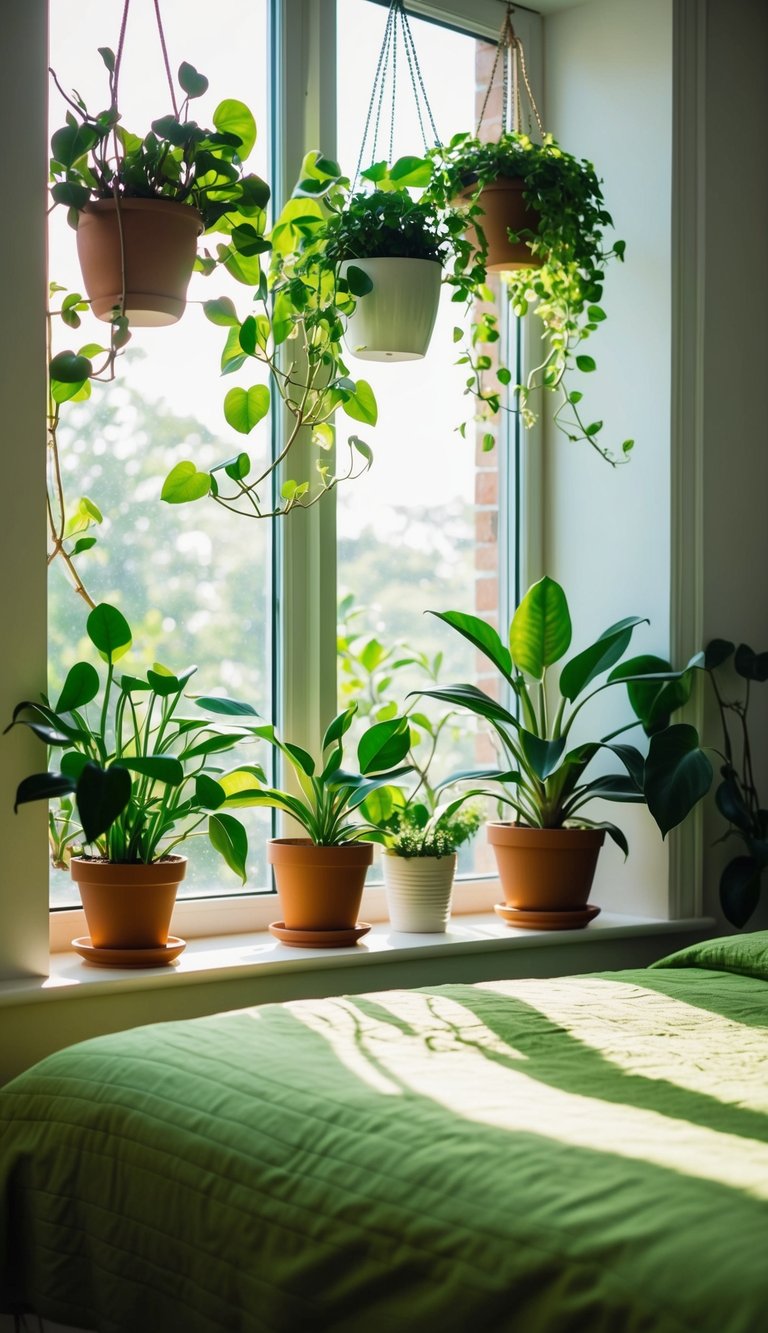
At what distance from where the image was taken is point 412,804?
2951 mm

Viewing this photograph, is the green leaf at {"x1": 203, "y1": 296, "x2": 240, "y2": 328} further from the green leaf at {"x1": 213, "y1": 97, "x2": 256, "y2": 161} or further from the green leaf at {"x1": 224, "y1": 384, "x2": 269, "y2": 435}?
the green leaf at {"x1": 213, "y1": 97, "x2": 256, "y2": 161}

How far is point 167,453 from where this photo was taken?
278cm

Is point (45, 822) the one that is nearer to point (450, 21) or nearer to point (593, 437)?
point (593, 437)

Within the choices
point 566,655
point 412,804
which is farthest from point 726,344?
point 412,804

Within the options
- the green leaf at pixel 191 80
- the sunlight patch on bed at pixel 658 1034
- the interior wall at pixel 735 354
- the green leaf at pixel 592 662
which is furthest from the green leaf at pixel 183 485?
the interior wall at pixel 735 354

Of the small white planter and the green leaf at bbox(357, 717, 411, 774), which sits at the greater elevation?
the green leaf at bbox(357, 717, 411, 774)

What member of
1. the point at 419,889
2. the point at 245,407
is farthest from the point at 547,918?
the point at 245,407

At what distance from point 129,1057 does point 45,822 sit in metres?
0.64

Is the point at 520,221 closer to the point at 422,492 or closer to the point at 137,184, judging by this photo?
the point at 422,492

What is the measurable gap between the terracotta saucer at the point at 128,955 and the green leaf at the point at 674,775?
1.00m

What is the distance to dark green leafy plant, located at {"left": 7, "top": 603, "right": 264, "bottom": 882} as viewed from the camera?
2.22 metres

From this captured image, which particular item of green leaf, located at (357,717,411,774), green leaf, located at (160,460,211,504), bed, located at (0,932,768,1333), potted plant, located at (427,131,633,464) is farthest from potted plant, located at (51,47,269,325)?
bed, located at (0,932,768,1333)

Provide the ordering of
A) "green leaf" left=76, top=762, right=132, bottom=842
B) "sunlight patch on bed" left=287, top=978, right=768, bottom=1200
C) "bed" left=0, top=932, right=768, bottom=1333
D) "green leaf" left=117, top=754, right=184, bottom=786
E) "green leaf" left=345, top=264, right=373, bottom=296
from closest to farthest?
"bed" left=0, top=932, right=768, bottom=1333 → "sunlight patch on bed" left=287, top=978, right=768, bottom=1200 → "green leaf" left=76, top=762, right=132, bottom=842 → "green leaf" left=117, top=754, right=184, bottom=786 → "green leaf" left=345, top=264, right=373, bottom=296

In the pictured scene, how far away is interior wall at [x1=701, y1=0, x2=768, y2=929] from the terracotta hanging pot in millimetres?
365
